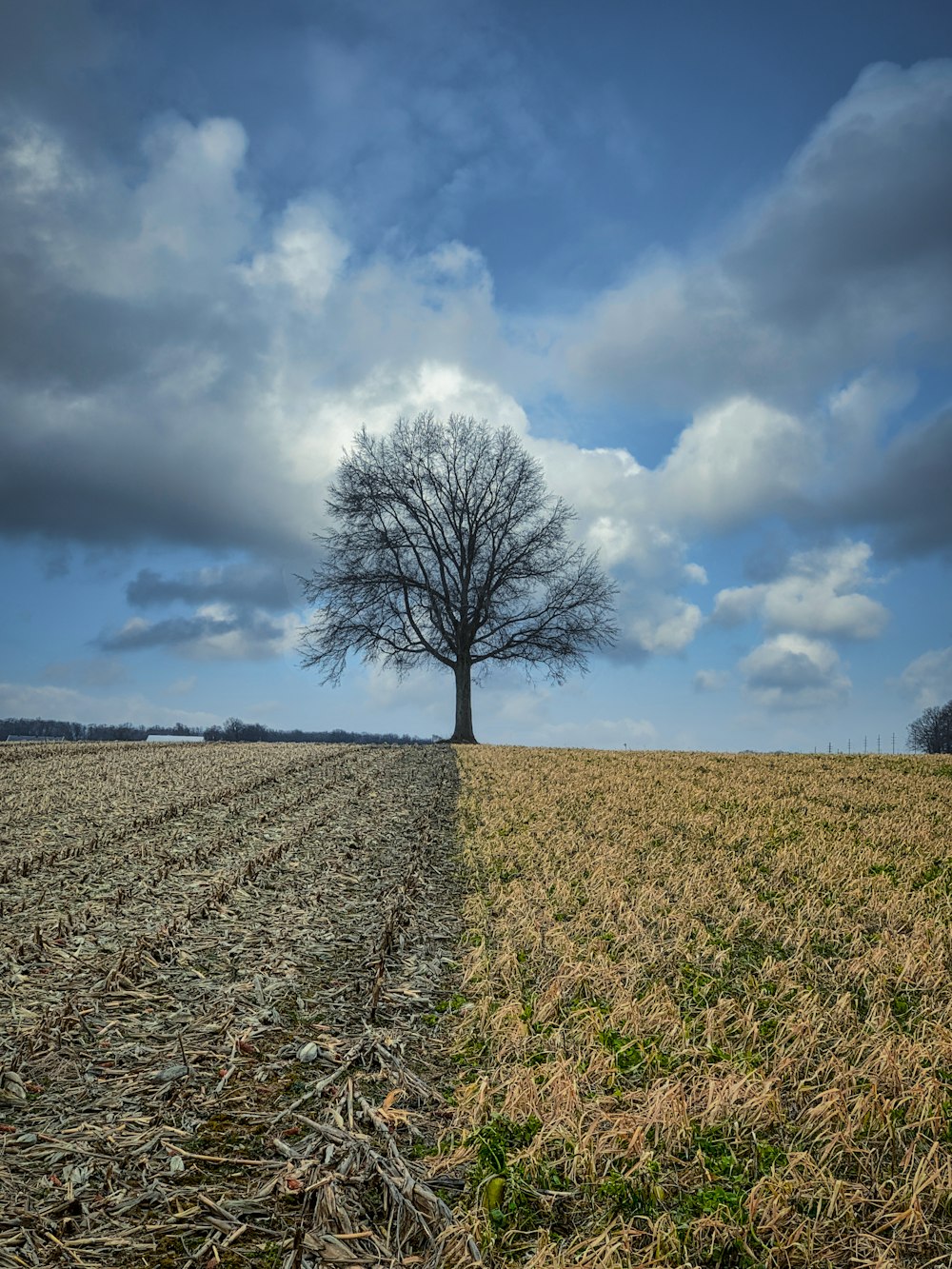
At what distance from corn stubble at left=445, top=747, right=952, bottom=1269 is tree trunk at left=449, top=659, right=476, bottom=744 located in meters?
23.6

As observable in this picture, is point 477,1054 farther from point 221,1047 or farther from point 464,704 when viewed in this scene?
point 464,704

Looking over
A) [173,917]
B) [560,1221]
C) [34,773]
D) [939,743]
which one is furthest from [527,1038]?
[939,743]

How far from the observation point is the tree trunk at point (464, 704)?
109 ft

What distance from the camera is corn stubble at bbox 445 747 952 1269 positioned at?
310 centimetres

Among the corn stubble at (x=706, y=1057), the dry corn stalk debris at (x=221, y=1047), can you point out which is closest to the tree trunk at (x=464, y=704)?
the dry corn stalk debris at (x=221, y=1047)

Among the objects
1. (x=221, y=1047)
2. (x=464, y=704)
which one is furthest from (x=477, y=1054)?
(x=464, y=704)

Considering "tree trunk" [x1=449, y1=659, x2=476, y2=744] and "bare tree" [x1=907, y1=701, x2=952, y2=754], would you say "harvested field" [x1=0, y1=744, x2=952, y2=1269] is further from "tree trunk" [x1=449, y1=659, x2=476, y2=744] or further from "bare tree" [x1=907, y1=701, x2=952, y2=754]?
"bare tree" [x1=907, y1=701, x2=952, y2=754]

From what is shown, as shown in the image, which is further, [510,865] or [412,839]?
[412,839]

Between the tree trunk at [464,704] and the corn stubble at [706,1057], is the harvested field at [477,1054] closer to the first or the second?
the corn stubble at [706,1057]

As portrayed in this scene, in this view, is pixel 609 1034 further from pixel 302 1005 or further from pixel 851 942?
pixel 851 942

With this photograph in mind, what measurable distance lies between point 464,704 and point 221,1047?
2920 cm

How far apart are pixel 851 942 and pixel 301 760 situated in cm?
1667

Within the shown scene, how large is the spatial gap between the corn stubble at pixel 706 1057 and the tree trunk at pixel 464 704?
23.6m

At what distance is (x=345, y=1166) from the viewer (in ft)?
11.1
